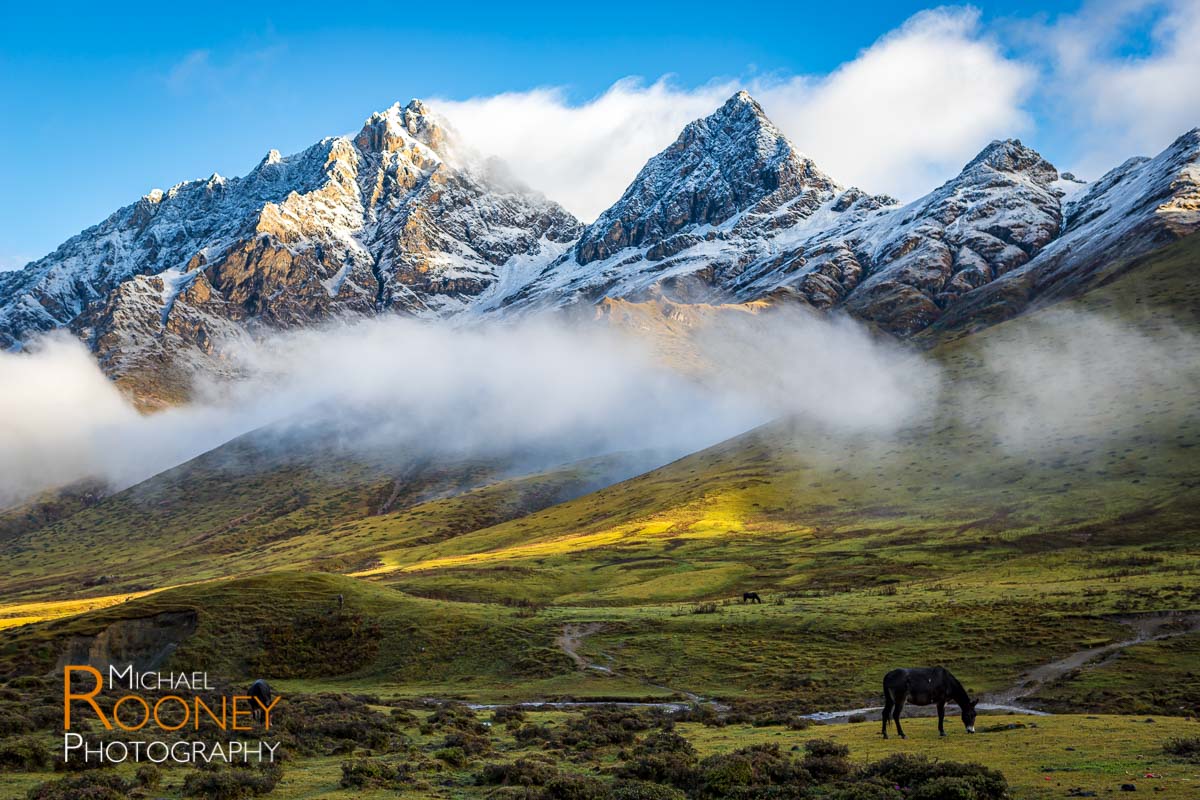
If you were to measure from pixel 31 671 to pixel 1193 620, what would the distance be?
315 feet

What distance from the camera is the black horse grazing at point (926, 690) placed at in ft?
104

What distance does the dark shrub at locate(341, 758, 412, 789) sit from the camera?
2600cm

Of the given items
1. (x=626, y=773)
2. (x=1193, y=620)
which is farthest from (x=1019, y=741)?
(x=1193, y=620)

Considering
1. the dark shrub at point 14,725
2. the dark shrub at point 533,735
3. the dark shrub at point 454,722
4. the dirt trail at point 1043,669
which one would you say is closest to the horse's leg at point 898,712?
the dirt trail at point 1043,669

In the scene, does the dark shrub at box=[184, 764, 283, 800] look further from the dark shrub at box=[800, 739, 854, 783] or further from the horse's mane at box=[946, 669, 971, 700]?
the horse's mane at box=[946, 669, 971, 700]

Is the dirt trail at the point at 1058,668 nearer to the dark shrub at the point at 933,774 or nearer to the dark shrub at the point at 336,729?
the dark shrub at the point at 933,774

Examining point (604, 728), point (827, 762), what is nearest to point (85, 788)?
point (827, 762)

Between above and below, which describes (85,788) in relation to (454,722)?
above

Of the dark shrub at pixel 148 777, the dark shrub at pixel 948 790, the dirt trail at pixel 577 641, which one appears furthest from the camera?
the dirt trail at pixel 577 641

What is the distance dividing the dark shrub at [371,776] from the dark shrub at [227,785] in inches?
93.3

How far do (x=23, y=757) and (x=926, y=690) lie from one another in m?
34.2

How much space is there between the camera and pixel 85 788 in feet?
74.5

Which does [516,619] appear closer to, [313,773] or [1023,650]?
[1023,650]

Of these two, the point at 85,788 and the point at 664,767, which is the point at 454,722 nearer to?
the point at 664,767
